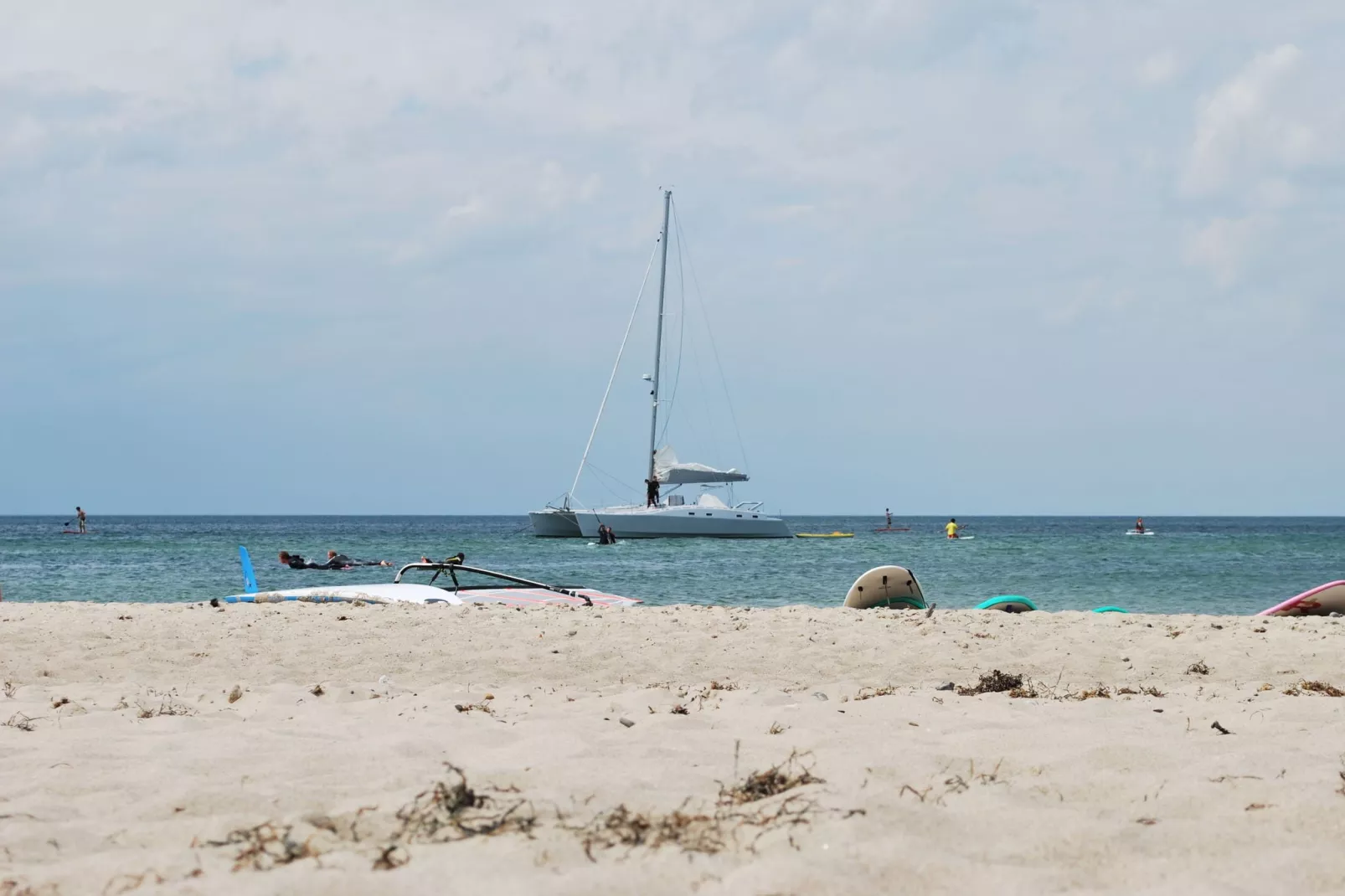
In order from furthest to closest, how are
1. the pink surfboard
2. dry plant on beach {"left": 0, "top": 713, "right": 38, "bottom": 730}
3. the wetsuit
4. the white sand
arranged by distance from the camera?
the wetsuit → the pink surfboard → dry plant on beach {"left": 0, "top": 713, "right": 38, "bottom": 730} → the white sand

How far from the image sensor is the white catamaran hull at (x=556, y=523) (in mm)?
47688

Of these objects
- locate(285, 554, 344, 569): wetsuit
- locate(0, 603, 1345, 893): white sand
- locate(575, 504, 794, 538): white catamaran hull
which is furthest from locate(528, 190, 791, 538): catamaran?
locate(0, 603, 1345, 893): white sand

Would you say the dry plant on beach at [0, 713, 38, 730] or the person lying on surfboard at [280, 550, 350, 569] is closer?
the dry plant on beach at [0, 713, 38, 730]

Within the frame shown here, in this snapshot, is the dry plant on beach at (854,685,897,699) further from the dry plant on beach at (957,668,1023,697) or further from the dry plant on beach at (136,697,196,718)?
the dry plant on beach at (136,697,196,718)

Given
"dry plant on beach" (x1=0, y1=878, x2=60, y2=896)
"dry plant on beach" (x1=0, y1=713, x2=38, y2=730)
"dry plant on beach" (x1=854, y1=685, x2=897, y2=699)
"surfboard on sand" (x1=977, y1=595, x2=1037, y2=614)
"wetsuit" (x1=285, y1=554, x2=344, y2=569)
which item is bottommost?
"wetsuit" (x1=285, y1=554, x2=344, y2=569)

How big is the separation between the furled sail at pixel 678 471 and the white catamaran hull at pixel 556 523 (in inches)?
178

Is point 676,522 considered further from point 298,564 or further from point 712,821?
point 712,821

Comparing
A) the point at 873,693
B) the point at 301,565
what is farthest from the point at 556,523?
the point at 873,693

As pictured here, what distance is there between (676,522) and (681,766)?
141 feet

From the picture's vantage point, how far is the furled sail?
157ft

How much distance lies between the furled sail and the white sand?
4027cm

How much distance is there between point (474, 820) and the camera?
290cm

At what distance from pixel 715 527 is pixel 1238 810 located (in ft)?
148

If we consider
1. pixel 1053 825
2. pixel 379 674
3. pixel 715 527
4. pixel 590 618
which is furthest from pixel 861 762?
pixel 715 527
